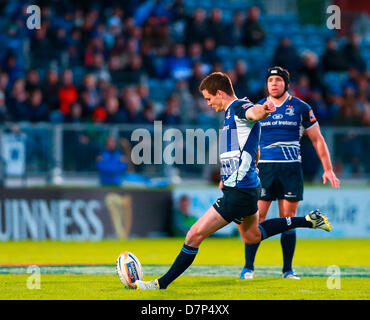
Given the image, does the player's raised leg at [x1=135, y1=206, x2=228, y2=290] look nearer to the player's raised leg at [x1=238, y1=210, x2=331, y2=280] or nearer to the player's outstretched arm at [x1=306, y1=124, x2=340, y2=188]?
the player's raised leg at [x1=238, y1=210, x2=331, y2=280]

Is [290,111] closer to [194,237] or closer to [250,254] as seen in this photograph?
[250,254]

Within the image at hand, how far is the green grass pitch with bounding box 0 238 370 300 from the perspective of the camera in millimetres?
7930

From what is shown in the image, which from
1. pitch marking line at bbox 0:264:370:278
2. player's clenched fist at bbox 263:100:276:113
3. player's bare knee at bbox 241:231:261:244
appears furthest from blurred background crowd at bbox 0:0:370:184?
player's clenched fist at bbox 263:100:276:113

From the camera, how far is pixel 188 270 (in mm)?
10508

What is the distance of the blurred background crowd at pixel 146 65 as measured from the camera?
56.9 ft

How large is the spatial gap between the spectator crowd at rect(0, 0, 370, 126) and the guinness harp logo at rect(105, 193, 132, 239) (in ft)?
5.58

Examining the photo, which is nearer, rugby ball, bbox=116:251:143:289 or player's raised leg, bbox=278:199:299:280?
rugby ball, bbox=116:251:143:289

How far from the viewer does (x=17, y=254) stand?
43.0 ft

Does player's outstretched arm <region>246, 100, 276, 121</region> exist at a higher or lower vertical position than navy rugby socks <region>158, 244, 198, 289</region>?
higher

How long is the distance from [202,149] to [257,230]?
27.6ft

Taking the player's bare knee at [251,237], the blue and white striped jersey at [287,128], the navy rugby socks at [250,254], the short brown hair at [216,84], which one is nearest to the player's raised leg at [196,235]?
the player's bare knee at [251,237]

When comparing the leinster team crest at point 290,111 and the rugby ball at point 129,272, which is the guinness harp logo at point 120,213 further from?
the rugby ball at point 129,272

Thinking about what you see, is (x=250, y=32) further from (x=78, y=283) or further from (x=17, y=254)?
(x=78, y=283)
